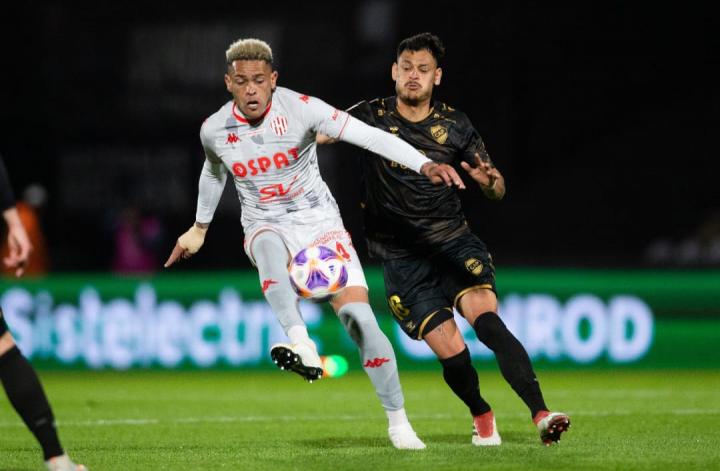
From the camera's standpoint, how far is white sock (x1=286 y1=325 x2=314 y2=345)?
21.7 ft

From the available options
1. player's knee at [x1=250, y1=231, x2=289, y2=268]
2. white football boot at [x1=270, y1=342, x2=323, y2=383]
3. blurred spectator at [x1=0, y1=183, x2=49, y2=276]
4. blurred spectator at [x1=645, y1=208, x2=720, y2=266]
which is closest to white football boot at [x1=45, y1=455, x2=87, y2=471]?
white football boot at [x1=270, y1=342, x2=323, y2=383]

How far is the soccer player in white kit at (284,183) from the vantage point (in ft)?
22.5

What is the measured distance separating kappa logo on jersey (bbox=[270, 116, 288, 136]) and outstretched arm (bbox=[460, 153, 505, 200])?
1015 millimetres

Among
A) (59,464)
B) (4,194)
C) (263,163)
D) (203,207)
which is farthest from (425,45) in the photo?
(59,464)

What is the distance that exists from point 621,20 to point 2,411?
42.6ft

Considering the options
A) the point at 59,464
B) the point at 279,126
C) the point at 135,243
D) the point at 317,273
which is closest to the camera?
the point at 59,464

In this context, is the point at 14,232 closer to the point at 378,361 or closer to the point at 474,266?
the point at 378,361

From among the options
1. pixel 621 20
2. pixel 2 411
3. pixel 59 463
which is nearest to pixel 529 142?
pixel 621 20

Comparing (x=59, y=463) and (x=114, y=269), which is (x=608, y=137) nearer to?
(x=114, y=269)

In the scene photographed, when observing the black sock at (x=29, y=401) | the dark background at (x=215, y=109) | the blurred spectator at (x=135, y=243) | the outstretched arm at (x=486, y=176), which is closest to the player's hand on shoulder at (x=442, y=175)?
the outstretched arm at (x=486, y=176)

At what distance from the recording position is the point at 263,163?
6.98m

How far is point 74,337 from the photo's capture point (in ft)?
43.8

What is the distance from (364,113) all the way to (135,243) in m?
9.44

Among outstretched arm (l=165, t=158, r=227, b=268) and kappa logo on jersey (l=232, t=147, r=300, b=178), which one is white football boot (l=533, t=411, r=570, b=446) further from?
outstretched arm (l=165, t=158, r=227, b=268)
